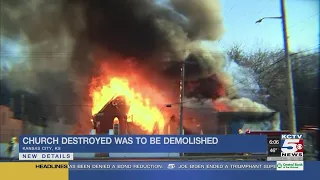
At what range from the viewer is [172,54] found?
4.66 metres

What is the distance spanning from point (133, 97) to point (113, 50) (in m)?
0.80

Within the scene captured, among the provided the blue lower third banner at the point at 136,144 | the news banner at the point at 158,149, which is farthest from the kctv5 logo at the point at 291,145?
the blue lower third banner at the point at 136,144

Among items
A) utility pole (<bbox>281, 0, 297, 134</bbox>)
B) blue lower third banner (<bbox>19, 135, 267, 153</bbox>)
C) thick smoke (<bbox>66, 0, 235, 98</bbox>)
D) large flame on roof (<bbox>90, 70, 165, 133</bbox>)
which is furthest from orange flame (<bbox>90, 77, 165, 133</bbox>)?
utility pole (<bbox>281, 0, 297, 134</bbox>)

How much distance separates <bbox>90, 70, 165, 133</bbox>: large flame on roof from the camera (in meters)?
4.31

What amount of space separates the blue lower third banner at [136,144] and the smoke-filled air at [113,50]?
63 cm

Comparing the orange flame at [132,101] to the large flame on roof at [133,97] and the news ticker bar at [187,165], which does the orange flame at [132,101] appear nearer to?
the large flame on roof at [133,97]

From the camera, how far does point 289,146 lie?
411cm

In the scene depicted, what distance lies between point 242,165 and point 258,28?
178 centimetres

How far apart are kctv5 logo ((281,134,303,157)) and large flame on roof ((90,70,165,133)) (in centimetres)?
146

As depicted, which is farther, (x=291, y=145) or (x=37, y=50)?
(x=37, y=50)

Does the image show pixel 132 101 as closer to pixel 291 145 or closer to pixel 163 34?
pixel 163 34

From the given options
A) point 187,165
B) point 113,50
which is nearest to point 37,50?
point 113,50

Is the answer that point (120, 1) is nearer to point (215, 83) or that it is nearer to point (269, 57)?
point (215, 83)

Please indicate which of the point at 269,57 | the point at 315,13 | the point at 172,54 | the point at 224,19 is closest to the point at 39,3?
the point at 172,54
